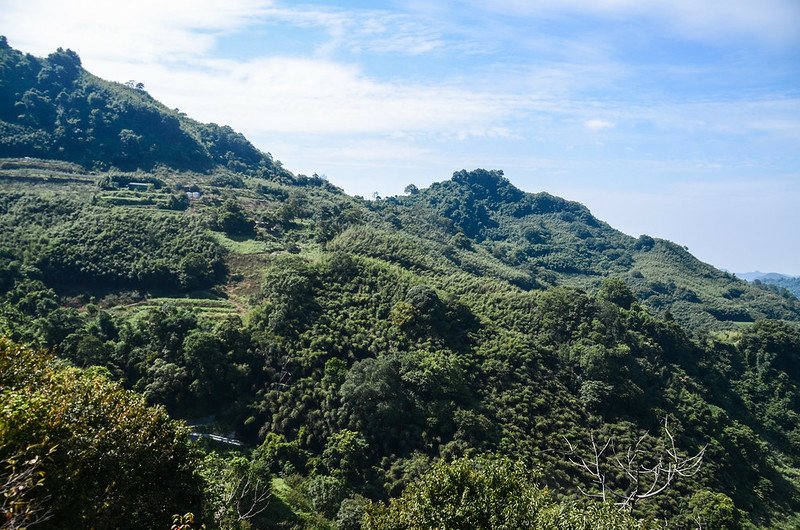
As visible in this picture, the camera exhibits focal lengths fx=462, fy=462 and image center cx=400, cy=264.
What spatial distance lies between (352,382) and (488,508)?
16.8 metres

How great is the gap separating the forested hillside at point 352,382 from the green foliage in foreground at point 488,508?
7 centimetres

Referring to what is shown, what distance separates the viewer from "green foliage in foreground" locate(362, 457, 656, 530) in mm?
12172

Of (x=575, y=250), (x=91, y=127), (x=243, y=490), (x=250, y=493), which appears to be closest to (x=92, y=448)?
(x=243, y=490)

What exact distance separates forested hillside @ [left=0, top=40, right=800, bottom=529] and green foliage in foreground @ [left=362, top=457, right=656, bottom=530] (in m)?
0.07

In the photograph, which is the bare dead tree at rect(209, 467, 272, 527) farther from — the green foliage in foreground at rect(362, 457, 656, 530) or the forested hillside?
the green foliage in foreground at rect(362, 457, 656, 530)

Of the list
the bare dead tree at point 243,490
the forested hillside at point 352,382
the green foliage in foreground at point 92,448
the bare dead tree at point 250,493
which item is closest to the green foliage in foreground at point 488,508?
the forested hillside at point 352,382

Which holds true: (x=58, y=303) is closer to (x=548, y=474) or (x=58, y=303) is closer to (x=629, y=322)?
(x=548, y=474)

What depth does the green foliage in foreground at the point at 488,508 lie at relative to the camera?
1217 cm

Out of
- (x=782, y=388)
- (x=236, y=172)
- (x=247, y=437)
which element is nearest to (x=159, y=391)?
(x=247, y=437)

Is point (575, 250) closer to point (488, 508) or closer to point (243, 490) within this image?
point (243, 490)

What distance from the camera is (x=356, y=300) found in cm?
3769

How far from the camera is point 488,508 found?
12953mm

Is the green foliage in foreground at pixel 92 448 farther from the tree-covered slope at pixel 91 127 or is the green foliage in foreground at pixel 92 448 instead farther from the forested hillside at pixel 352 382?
the tree-covered slope at pixel 91 127

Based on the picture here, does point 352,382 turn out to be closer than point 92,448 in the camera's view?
No
